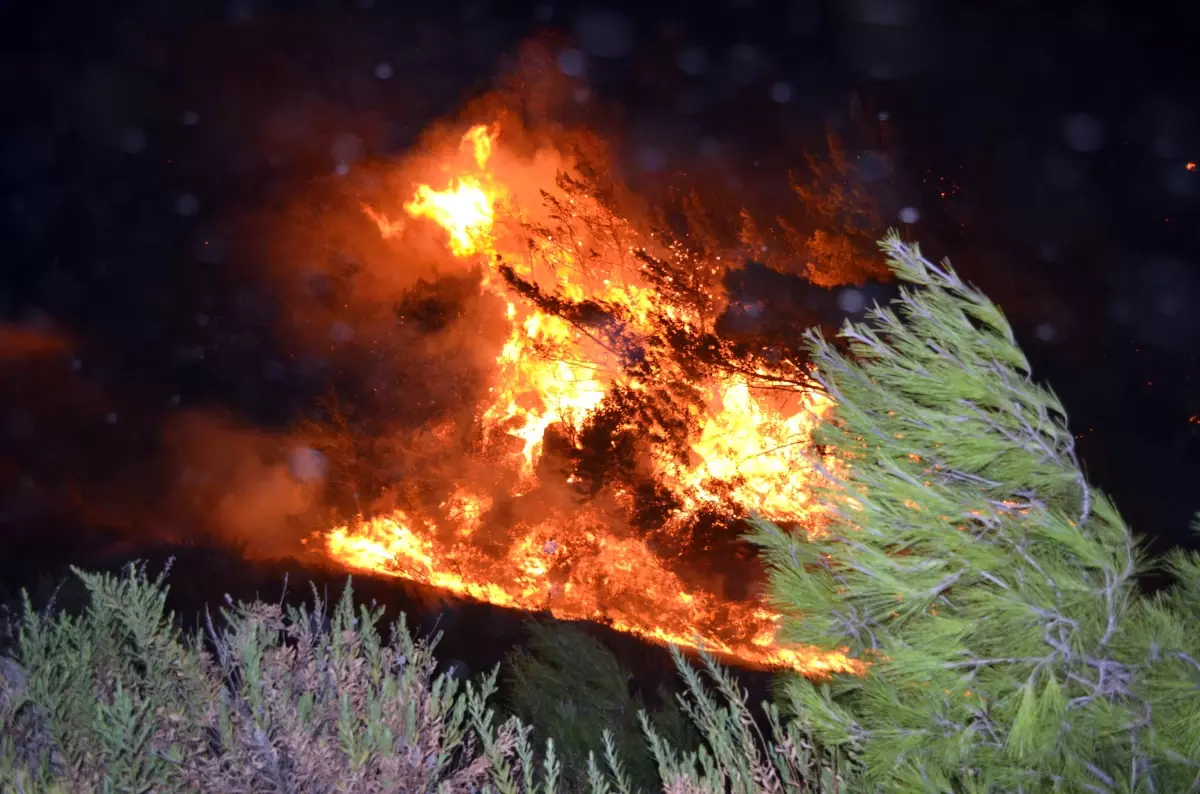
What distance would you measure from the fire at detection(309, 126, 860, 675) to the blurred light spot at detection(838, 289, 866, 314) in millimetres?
851

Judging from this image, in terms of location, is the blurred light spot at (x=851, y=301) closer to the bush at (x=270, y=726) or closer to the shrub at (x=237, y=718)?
the bush at (x=270, y=726)

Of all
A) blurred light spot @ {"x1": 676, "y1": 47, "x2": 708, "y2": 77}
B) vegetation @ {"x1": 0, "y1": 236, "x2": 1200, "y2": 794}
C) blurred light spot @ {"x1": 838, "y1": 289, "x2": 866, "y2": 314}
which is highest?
blurred light spot @ {"x1": 676, "y1": 47, "x2": 708, "y2": 77}

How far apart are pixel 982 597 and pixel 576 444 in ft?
20.8

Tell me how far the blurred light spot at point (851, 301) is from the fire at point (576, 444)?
851 millimetres

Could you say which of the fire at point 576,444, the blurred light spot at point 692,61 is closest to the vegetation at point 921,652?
the fire at point 576,444

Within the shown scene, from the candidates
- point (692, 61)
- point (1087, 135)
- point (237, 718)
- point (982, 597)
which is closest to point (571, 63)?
point (692, 61)

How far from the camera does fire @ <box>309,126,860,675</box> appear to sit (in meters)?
7.73

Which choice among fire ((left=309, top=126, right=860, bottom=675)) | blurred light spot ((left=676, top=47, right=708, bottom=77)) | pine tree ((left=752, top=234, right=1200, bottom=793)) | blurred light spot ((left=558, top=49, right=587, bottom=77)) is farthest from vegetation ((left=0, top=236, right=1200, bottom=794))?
blurred light spot ((left=558, top=49, right=587, bottom=77))

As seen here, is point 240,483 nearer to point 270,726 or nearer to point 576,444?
point 576,444

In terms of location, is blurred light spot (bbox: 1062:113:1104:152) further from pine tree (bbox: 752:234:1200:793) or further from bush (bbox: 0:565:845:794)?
bush (bbox: 0:565:845:794)

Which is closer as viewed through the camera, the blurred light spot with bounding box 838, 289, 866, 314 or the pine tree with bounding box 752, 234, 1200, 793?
the pine tree with bounding box 752, 234, 1200, 793

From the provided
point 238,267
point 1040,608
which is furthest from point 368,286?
point 1040,608

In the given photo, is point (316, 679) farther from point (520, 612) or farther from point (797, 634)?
point (520, 612)

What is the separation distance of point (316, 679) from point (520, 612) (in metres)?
5.49
